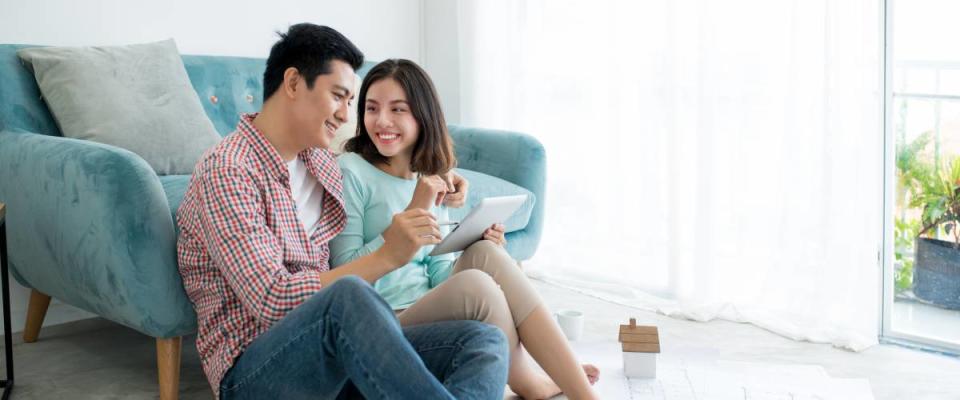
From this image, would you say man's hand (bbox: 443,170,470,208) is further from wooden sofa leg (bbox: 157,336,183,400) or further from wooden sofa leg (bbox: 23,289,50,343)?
wooden sofa leg (bbox: 23,289,50,343)

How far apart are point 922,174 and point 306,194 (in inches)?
66.7

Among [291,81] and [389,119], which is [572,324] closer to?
[389,119]

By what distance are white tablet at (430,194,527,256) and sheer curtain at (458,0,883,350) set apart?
1.08 meters

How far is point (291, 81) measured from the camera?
5.06ft

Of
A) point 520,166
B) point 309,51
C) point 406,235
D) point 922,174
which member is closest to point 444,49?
point 520,166

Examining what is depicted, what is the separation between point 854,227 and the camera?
243 centimetres

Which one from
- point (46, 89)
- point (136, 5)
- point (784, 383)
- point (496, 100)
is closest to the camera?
point (784, 383)

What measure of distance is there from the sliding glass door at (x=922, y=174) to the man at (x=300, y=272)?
152 cm

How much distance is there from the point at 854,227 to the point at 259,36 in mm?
1865

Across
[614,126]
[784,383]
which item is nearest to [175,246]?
[784,383]

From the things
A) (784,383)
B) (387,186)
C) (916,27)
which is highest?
(916,27)

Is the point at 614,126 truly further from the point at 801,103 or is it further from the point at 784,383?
the point at 784,383

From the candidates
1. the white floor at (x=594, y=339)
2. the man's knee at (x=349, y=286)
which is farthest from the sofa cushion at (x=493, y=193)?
the man's knee at (x=349, y=286)

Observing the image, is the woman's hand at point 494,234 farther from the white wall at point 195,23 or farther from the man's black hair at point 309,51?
the white wall at point 195,23
